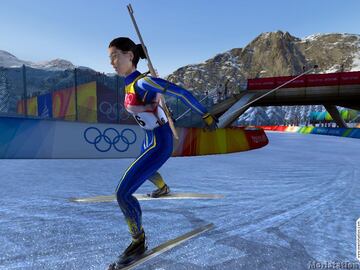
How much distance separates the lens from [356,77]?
2512cm

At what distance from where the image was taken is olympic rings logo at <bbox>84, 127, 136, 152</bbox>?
8.04 meters

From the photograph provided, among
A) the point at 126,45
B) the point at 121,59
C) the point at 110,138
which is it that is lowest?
the point at 110,138

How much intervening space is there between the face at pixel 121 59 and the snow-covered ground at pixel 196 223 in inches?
67.5

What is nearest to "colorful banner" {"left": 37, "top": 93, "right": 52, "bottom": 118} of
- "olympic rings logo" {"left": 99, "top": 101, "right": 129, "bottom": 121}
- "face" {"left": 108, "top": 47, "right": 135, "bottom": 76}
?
"olympic rings logo" {"left": 99, "top": 101, "right": 129, "bottom": 121}

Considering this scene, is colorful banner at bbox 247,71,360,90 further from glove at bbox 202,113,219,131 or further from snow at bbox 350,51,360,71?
snow at bbox 350,51,360,71

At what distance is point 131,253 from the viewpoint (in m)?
1.97

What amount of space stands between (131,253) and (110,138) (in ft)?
22.2

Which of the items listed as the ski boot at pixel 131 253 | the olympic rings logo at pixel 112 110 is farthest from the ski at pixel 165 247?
the olympic rings logo at pixel 112 110

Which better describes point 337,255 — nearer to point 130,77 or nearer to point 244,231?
point 244,231

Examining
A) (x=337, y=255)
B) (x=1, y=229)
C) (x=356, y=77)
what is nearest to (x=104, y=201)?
(x=1, y=229)

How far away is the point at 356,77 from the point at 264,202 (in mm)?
28655

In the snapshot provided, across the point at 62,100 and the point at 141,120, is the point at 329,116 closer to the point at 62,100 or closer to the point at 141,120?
the point at 62,100

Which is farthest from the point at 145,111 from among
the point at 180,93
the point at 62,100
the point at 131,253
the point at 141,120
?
the point at 62,100

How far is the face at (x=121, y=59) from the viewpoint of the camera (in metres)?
2.14
